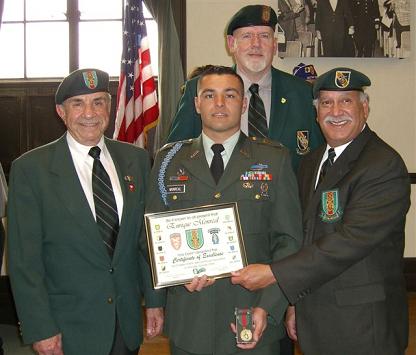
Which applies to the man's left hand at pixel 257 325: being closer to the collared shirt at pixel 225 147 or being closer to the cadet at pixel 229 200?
the cadet at pixel 229 200

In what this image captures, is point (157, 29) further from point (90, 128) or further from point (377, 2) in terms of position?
point (90, 128)

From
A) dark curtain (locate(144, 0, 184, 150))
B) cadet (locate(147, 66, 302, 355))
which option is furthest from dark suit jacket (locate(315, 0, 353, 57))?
cadet (locate(147, 66, 302, 355))

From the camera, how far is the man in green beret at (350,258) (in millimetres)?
2188

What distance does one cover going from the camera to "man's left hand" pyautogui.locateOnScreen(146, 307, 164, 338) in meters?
2.50

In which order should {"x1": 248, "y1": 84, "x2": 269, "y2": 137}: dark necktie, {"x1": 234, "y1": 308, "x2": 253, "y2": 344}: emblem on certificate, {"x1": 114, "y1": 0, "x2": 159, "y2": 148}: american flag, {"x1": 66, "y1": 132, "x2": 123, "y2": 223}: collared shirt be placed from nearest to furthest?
1. {"x1": 234, "y1": 308, "x2": 253, "y2": 344}: emblem on certificate
2. {"x1": 66, "y1": 132, "x2": 123, "y2": 223}: collared shirt
3. {"x1": 248, "y1": 84, "x2": 269, "y2": 137}: dark necktie
4. {"x1": 114, "y1": 0, "x2": 159, "y2": 148}: american flag

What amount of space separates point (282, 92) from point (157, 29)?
125 inches

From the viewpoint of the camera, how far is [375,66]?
233 inches

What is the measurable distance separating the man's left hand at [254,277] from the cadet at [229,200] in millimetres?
61

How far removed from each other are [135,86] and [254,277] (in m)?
3.72

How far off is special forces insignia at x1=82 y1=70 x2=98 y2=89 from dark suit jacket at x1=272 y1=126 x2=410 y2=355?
102cm

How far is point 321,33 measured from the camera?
19.0 ft

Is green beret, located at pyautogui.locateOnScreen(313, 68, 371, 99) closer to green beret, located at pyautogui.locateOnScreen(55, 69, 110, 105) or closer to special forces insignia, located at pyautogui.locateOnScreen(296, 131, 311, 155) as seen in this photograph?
special forces insignia, located at pyautogui.locateOnScreen(296, 131, 311, 155)

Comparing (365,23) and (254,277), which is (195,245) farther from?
(365,23)

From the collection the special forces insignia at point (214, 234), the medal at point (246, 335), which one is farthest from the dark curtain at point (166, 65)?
the medal at point (246, 335)
